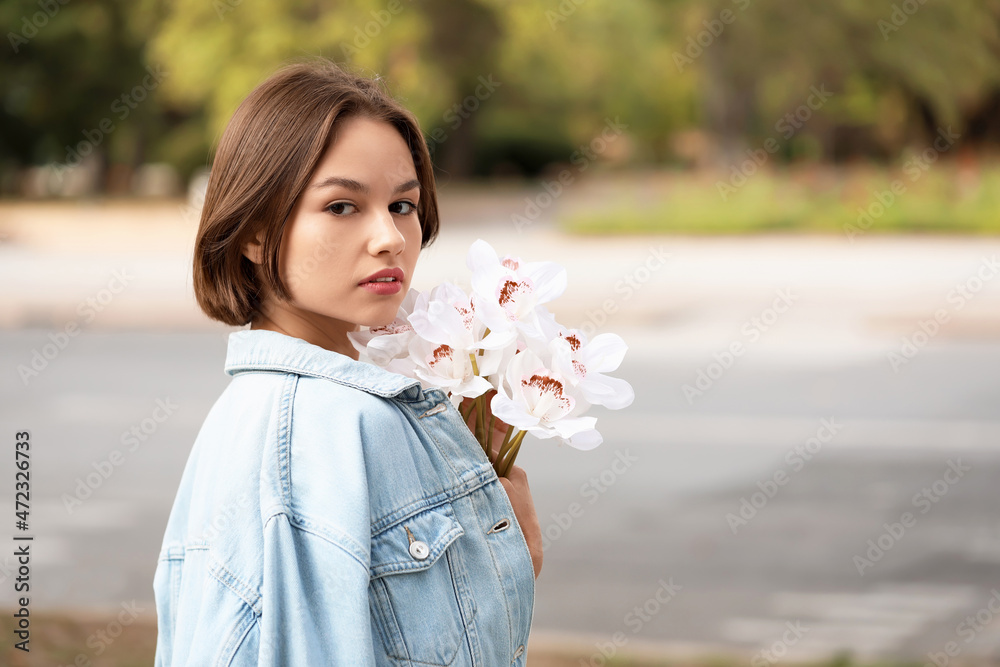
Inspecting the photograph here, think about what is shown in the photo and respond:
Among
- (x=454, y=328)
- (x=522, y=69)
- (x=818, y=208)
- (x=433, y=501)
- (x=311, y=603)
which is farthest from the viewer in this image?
(x=522, y=69)

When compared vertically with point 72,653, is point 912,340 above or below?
above

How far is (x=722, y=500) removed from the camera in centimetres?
568

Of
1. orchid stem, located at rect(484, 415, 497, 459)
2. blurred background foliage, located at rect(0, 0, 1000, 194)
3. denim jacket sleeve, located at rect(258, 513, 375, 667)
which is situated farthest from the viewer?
blurred background foliage, located at rect(0, 0, 1000, 194)

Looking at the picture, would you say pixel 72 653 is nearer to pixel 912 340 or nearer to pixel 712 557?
pixel 712 557

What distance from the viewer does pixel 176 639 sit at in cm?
137

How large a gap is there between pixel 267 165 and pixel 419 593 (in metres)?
0.64

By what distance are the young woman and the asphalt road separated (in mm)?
2378

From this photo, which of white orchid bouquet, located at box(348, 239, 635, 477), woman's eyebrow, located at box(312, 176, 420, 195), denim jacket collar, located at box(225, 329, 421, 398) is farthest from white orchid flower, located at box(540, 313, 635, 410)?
woman's eyebrow, located at box(312, 176, 420, 195)

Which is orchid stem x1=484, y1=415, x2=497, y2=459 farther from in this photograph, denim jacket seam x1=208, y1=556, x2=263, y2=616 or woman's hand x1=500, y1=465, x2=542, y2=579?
denim jacket seam x1=208, y1=556, x2=263, y2=616

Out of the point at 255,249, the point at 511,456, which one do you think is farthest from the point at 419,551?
the point at 255,249

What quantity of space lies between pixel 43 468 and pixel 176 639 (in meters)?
5.54

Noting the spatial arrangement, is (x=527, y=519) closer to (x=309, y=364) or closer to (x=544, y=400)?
(x=544, y=400)

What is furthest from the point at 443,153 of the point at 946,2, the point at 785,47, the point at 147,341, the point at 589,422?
the point at 589,422

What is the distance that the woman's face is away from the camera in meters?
1.44
